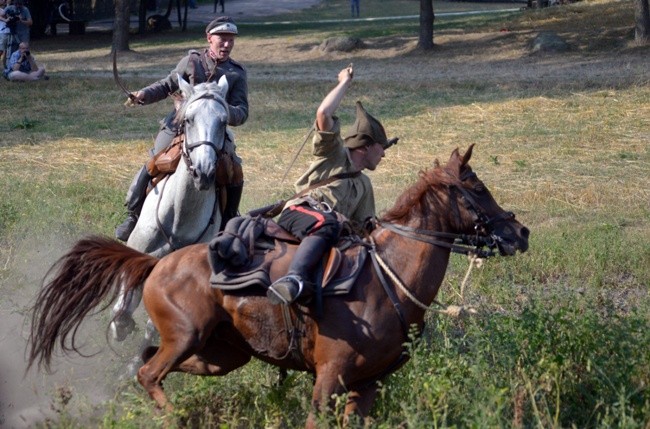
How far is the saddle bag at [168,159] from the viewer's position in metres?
8.22

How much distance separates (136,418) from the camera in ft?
20.7

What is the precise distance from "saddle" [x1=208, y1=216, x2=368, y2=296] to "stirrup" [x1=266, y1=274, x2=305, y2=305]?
0.55 ft

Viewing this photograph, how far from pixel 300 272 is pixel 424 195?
2.93ft

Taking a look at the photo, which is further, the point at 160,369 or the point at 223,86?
the point at 223,86

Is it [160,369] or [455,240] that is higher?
[455,240]

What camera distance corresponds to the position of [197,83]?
28.8 ft

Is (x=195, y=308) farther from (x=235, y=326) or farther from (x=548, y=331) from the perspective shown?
(x=548, y=331)

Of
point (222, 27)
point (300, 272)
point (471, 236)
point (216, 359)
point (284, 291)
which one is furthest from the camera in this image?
point (222, 27)

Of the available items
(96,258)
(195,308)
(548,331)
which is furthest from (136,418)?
(548,331)

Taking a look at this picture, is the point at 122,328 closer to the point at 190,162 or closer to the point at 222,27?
the point at 190,162

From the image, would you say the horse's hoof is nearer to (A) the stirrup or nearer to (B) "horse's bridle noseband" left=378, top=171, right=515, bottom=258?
(A) the stirrup

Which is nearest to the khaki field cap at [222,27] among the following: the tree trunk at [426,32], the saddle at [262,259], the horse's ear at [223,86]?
the horse's ear at [223,86]

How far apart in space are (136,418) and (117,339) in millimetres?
1964

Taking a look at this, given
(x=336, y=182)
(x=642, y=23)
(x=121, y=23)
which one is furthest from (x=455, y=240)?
(x=121, y=23)
